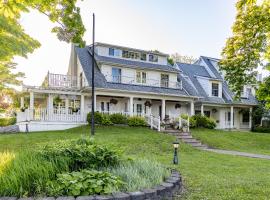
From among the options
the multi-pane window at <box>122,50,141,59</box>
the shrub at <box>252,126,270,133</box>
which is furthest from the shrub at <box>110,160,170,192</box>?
the shrub at <box>252,126,270,133</box>

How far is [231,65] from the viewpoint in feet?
67.7

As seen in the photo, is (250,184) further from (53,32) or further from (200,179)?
(53,32)

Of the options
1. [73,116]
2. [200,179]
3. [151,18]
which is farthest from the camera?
[73,116]

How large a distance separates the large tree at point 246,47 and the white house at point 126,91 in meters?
5.87

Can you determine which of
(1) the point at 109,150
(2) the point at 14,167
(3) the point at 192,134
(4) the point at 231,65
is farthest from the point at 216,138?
(2) the point at 14,167

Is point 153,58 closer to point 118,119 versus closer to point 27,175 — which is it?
point 118,119

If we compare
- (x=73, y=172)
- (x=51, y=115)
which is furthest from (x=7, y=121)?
(x=73, y=172)

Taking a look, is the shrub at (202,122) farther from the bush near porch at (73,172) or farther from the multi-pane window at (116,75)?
the bush near porch at (73,172)

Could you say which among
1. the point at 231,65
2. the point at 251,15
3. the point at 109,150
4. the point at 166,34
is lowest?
the point at 109,150

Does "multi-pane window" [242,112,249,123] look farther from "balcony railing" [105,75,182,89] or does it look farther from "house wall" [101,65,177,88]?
"house wall" [101,65,177,88]

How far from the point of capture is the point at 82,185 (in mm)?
4344

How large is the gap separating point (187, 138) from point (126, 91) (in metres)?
6.50

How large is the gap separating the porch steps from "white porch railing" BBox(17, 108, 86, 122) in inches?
275

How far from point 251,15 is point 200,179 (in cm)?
1504
